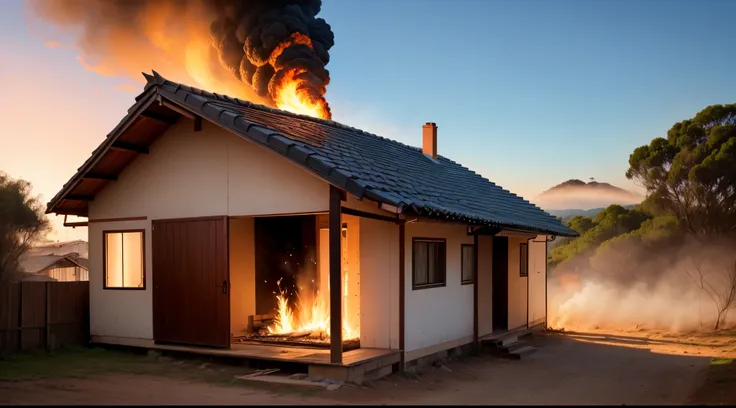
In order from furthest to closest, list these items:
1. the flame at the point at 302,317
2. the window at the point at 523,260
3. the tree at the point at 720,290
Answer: the tree at the point at 720,290 → the window at the point at 523,260 → the flame at the point at 302,317

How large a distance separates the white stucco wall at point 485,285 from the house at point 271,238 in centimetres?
5

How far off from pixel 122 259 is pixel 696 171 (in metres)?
24.2

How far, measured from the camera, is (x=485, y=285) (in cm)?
1653

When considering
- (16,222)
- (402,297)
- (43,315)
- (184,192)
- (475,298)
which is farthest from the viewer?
(475,298)

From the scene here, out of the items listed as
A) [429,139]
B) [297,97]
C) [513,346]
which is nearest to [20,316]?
[297,97]

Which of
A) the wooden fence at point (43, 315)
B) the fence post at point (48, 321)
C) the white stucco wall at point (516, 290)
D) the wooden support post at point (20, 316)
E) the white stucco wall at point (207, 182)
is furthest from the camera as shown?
the white stucco wall at point (516, 290)

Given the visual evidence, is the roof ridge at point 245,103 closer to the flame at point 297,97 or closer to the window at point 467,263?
the flame at point 297,97

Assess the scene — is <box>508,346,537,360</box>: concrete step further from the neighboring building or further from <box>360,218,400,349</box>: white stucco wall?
the neighboring building

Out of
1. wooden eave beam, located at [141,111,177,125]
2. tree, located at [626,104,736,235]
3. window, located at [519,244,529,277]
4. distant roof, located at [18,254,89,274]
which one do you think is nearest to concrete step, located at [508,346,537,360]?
window, located at [519,244,529,277]

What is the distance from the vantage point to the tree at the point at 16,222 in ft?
43.8

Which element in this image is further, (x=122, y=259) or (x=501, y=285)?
(x=501, y=285)

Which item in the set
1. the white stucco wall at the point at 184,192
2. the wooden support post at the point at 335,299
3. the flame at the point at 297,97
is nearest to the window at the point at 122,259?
the white stucco wall at the point at 184,192

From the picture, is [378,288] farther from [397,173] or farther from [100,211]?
[100,211]

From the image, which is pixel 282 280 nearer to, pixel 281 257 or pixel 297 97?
pixel 281 257
